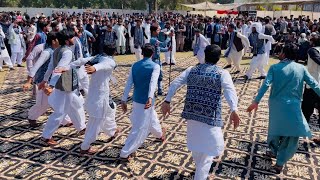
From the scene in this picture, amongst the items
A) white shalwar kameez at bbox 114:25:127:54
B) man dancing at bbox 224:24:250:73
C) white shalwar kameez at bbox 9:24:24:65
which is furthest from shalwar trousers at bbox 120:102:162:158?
white shalwar kameez at bbox 114:25:127:54

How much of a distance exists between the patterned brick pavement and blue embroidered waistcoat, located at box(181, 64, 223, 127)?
94 centimetres

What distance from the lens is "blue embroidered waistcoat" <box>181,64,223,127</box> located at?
302 cm

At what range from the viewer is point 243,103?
673 centimetres

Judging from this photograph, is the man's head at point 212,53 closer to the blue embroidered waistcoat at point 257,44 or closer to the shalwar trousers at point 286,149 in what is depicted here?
the shalwar trousers at point 286,149

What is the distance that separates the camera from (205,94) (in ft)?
10.1

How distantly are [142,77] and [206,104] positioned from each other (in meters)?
1.00

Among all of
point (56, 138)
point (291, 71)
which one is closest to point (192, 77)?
point (291, 71)

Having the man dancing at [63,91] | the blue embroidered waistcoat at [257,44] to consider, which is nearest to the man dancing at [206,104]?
the man dancing at [63,91]

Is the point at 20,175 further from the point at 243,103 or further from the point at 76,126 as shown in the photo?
the point at 243,103

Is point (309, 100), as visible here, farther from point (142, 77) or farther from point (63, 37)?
point (63, 37)

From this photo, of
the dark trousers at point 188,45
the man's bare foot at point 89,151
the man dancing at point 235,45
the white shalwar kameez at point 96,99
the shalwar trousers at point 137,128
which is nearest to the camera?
the shalwar trousers at point 137,128

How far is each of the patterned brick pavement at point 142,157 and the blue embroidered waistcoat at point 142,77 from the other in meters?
0.81

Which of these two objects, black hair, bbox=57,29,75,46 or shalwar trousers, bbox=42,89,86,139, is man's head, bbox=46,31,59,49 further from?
shalwar trousers, bbox=42,89,86,139

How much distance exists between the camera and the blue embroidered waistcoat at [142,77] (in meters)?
3.80
